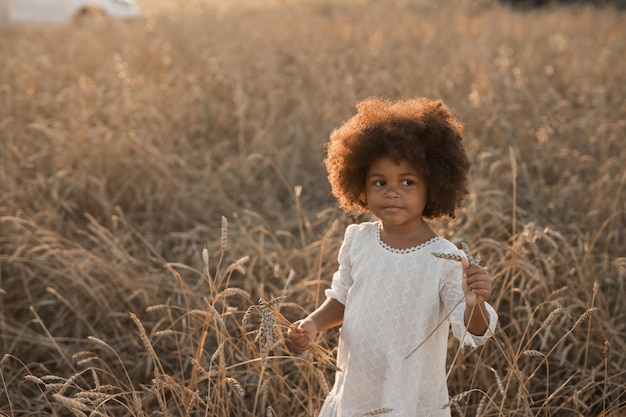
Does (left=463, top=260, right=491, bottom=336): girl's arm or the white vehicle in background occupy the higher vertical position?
the white vehicle in background

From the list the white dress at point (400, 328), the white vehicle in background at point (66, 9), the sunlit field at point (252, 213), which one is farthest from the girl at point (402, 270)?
the white vehicle in background at point (66, 9)

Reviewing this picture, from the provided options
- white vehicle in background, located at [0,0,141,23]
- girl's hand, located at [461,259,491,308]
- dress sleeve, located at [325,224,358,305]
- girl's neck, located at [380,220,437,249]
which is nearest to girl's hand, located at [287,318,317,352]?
dress sleeve, located at [325,224,358,305]

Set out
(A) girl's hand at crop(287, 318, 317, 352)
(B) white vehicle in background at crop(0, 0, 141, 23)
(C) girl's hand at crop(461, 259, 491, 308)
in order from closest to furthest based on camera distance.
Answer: (C) girl's hand at crop(461, 259, 491, 308)
(A) girl's hand at crop(287, 318, 317, 352)
(B) white vehicle in background at crop(0, 0, 141, 23)

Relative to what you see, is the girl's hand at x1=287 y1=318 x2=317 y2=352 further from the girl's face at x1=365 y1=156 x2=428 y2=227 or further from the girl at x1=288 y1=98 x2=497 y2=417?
the girl's face at x1=365 y1=156 x2=428 y2=227

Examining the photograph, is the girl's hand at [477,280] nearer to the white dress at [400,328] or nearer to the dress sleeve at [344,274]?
the white dress at [400,328]

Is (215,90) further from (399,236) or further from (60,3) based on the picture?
(60,3)

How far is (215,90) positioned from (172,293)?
2191 millimetres

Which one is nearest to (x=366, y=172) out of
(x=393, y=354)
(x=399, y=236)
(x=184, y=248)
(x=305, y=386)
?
(x=399, y=236)

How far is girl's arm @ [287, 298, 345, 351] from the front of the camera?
1788 mm

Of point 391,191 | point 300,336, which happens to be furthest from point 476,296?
point 300,336

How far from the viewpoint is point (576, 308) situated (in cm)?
271

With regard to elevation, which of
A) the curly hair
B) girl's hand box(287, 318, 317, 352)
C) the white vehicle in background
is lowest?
girl's hand box(287, 318, 317, 352)

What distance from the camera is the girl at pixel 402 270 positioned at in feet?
5.68

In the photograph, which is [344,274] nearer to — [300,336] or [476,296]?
[300,336]
